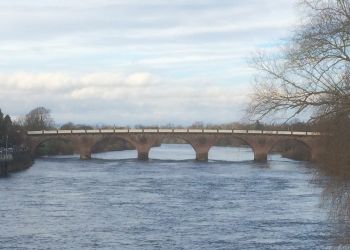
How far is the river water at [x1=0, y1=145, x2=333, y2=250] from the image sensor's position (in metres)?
25.1

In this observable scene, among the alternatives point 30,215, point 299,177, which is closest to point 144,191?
point 30,215

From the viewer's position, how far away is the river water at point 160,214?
25109 millimetres

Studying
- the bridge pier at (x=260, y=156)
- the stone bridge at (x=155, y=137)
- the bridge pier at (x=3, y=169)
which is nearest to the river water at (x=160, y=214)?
the bridge pier at (x=3, y=169)

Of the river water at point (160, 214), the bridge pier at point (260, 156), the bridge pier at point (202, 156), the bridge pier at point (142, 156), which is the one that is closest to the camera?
the river water at point (160, 214)

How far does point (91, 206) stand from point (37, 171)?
98.1ft

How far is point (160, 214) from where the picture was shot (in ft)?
108

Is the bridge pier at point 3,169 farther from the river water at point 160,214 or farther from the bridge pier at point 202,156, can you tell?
the bridge pier at point 202,156

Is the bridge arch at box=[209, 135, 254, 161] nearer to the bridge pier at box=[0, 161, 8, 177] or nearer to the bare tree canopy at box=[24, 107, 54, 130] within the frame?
the bare tree canopy at box=[24, 107, 54, 130]

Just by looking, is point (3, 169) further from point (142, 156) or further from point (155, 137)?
point (155, 137)

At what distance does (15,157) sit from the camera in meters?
71.0

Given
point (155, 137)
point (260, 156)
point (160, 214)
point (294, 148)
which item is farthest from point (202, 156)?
point (160, 214)

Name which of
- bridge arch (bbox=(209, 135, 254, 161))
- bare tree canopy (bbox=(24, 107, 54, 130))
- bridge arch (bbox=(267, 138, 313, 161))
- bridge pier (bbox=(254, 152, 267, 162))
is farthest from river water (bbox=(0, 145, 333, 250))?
bare tree canopy (bbox=(24, 107, 54, 130))

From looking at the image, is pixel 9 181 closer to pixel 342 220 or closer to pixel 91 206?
pixel 91 206

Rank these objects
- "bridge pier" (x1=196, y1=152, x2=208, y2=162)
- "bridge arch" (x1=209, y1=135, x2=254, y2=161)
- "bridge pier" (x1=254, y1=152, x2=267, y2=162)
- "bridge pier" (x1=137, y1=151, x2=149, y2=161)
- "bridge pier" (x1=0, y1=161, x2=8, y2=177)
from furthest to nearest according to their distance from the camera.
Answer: "bridge arch" (x1=209, y1=135, x2=254, y2=161) < "bridge pier" (x1=196, y1=152, x2=208, y2=162) < "bridge pier" (x1=137, y1=151, x2=149, y2=161) < "bridge pier" (x1=254, y1=152, x2=267, y2=162) < "bridge pier" (x1=0, y1=161, x2=8, y2=177)
